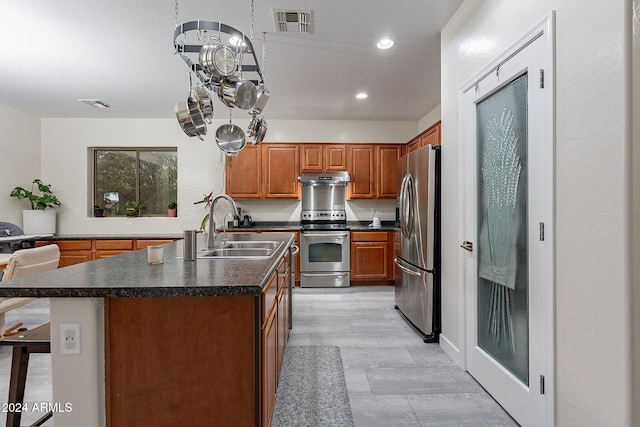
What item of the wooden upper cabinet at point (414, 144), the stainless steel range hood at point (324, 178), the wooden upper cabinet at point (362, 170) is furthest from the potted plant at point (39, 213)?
the wooden upper cabinet at point (414, 144)

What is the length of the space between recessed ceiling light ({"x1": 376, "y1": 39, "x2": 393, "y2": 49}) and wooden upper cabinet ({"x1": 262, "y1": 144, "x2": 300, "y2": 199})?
2.50 metres

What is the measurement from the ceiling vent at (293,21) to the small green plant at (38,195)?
4.62m

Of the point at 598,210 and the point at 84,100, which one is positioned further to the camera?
the point at 84,100

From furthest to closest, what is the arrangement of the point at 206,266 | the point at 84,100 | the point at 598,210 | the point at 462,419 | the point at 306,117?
the point at 306,117
the point at 84,100
the point at 462,419
the point at 206,266
the point at 598,210

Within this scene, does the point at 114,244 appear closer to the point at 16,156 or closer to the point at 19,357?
the point at 16,156

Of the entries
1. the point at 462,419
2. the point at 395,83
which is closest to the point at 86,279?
the point at 462,419

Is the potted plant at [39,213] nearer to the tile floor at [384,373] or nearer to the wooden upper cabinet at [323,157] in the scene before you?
the tile floor at [384,373]

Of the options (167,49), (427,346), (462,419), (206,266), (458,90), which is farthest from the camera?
(167,49)

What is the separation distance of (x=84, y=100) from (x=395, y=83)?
165 inches

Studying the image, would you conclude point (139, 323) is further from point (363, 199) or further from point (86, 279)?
point (363, 199)

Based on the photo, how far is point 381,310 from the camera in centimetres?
385

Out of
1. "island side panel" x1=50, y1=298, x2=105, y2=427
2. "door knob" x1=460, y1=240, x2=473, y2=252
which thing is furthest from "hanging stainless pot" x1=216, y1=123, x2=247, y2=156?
"door knob" x1=460, y1=240, x2=473, y2=252

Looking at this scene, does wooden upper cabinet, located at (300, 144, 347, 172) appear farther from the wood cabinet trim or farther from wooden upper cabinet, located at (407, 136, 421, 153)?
the wood cabinet trim

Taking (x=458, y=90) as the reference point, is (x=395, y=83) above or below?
above
